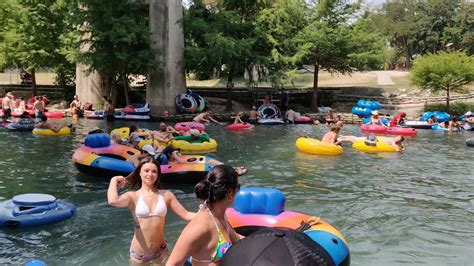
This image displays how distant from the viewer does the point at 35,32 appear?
79.2 ft

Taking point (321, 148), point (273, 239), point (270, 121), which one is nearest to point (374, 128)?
point (270, 121)

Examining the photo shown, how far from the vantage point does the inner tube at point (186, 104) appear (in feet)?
76.8

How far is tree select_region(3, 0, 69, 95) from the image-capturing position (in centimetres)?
2397

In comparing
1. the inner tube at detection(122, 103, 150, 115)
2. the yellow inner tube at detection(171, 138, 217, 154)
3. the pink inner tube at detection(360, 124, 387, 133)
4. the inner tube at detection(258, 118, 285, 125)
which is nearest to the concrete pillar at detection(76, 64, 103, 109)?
the inner tube at detection(122, 103, 150, 115)

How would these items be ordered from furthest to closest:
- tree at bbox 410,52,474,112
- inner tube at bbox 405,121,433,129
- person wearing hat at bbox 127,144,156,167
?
1. tree at bbox 410,52,474,112
2. inner tube at bbox 405,121,433,129
3. person wearing hat at bbox 127,144,156,167

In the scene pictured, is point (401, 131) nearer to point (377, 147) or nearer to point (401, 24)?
point (377, 147)

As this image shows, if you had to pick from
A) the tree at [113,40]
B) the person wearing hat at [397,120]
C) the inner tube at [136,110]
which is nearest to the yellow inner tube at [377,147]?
the person wearing hat at [397,120]

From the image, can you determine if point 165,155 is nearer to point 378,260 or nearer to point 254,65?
point 378,260

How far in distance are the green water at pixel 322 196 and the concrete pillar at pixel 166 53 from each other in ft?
23.5

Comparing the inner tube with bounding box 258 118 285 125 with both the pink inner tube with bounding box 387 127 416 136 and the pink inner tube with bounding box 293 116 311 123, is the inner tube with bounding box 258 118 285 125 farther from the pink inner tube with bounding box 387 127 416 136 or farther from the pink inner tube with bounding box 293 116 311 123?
the pink inner tube with bounding box 387 127 416 136

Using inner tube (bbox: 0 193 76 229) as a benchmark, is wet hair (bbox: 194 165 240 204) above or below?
above

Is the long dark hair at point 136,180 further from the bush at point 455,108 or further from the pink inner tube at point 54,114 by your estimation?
the bush at point 455,108

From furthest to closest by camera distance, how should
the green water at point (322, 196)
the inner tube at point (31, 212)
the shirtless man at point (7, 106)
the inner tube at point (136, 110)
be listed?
the inner tube at point (136, 110), the shirtless man at point (7, 106), the inner tube at point (31, 212), the green water at point (322, 196)

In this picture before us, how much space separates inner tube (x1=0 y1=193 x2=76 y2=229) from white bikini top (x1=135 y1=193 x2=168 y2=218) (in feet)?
11.6
